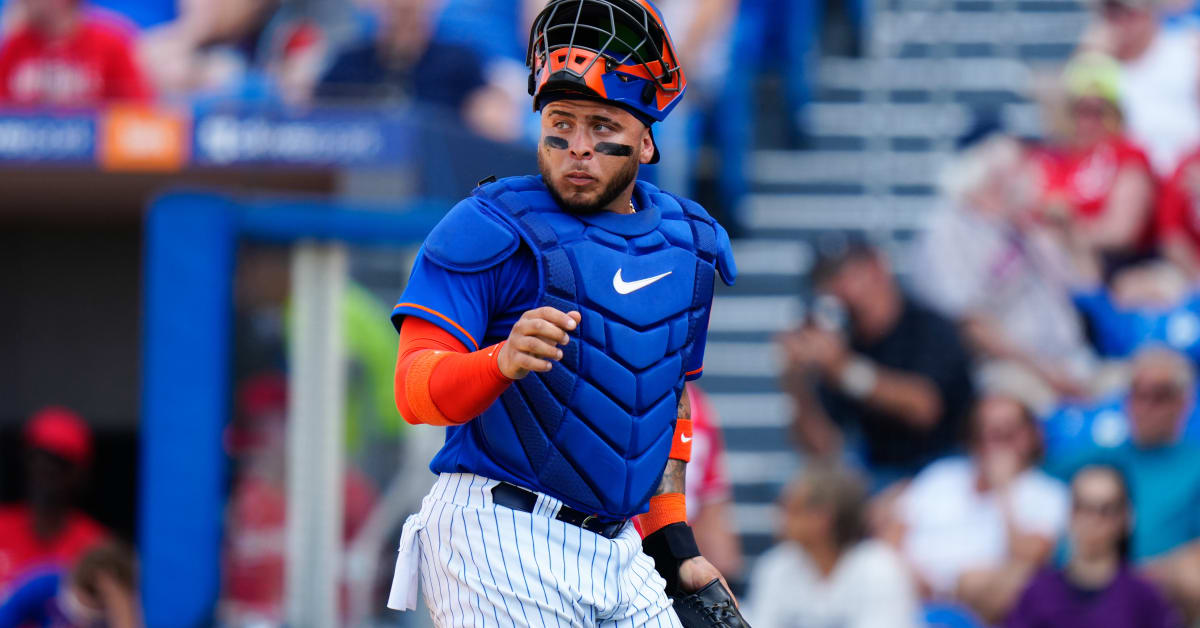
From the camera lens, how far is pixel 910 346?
6.49 meters

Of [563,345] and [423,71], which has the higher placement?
[423,71]

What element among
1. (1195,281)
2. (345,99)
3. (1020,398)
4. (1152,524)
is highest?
(345,99)

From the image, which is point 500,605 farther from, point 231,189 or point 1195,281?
point 1195,281

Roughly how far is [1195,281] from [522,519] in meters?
4.93

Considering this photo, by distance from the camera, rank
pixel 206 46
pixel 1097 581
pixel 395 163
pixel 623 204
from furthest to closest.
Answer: pixel 206 46
pixel 395 163
pixel 1097 581
pixel 623 204

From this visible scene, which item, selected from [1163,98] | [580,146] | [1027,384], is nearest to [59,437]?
[1027,384]

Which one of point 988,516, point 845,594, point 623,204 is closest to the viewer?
point 623,204

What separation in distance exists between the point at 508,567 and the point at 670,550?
37cm

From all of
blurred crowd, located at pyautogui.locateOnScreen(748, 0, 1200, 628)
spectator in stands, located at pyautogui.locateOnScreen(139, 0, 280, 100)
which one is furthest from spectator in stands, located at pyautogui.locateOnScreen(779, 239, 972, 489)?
spectator in stands, located at pyautogui.locateOnScreen(139, 0, 280, 100)

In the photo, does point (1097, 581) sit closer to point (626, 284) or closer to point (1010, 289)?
point (1010, 289)

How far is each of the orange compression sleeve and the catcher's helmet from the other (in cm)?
42

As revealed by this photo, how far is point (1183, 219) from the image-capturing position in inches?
264

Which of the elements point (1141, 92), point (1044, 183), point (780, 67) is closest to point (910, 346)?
point (1044, 183)

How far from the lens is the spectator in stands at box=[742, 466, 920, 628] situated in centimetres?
546
